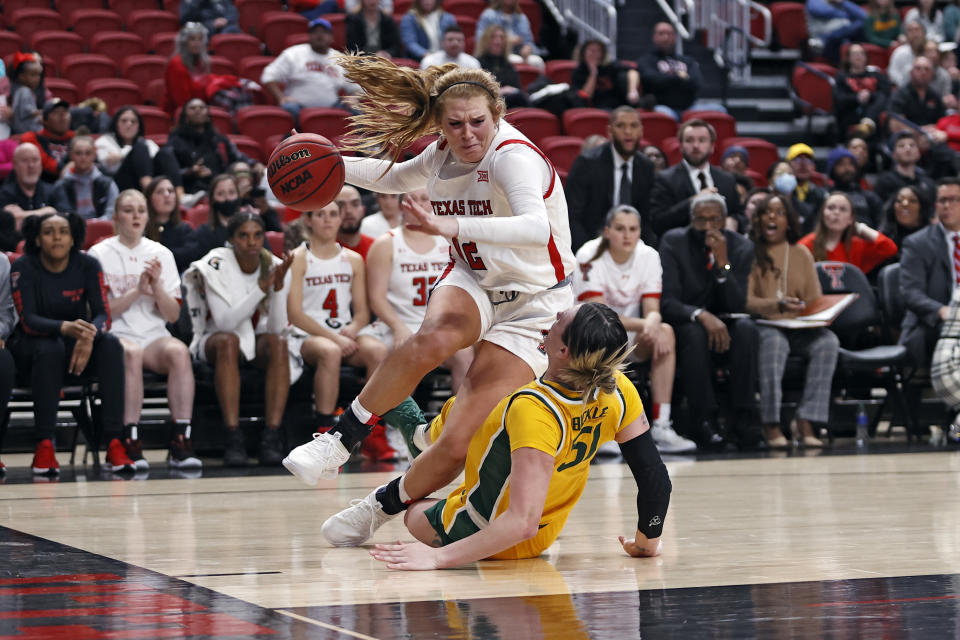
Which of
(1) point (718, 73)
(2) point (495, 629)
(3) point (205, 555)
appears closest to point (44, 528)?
(3) point (205, 555)

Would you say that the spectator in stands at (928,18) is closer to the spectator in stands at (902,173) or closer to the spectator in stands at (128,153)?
the spectator in stands at (902,173)

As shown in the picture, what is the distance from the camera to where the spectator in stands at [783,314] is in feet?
26.6

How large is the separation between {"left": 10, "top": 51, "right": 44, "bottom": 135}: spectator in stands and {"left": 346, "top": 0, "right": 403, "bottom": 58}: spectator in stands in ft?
9.13

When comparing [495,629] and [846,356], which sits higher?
[495,629]

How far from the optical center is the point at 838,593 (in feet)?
10.5

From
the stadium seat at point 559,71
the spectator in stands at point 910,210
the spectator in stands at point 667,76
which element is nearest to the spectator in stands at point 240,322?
the spectator in stands at point 910,210

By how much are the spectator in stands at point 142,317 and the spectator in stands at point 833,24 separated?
883 centimetres

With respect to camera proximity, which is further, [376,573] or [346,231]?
[346,231]

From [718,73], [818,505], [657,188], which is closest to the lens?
[818,505]

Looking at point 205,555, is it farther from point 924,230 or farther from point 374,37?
point 374,37

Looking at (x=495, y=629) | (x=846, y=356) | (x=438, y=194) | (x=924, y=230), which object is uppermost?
(x=438, y=194)

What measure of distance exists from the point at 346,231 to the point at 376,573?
4721mm

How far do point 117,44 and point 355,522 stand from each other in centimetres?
851

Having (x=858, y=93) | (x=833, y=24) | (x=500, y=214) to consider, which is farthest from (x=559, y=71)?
(x=500, y=214)
